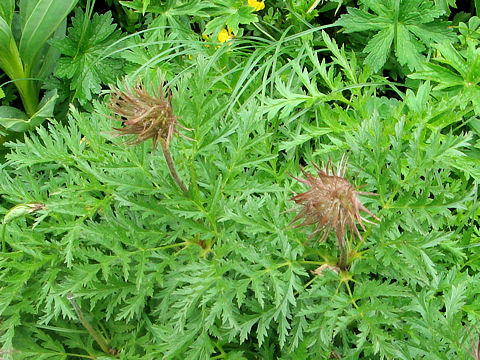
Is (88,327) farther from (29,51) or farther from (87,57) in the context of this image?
(29,51)

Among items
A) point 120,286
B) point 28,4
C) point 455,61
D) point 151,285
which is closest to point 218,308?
point 151,285

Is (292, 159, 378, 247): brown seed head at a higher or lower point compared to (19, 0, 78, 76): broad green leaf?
lower

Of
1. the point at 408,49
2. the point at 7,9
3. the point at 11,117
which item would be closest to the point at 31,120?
the point at 11,117

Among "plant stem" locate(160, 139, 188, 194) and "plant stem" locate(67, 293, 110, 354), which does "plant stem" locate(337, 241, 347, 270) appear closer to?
"plant stem" locate(160, 139, 188, 194)

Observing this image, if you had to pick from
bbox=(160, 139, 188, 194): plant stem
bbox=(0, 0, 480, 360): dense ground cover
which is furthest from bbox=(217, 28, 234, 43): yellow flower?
bbox=(160, 139, 188, 194): plant stem

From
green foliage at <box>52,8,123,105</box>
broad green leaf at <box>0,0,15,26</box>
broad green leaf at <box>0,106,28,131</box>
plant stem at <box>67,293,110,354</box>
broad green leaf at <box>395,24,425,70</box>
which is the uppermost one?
broad green leaf at <box>0,0,15,26</box>

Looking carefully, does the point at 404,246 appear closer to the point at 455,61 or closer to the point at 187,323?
the point at 187,323
